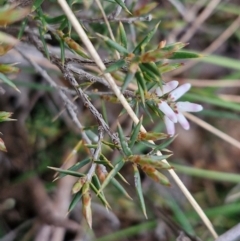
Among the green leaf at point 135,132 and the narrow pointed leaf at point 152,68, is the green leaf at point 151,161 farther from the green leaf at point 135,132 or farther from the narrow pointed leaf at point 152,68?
the narrow pointed leaf at point 152,68

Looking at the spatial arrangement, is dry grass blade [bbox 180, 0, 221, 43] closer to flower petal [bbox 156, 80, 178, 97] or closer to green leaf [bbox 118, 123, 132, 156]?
flower petal [bbox 156, 80, 178, 97]

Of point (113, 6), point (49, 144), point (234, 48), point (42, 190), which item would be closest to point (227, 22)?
point (234, 48)

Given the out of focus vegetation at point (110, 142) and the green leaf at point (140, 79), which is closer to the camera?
the green leaf at point (140, 79)

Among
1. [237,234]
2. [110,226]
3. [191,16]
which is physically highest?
[191,16]

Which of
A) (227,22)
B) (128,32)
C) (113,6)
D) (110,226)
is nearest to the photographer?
(113,6)

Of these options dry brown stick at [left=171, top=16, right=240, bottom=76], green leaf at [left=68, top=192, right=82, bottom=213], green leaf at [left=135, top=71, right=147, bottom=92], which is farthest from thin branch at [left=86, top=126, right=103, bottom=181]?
dry brown stick at [left=171, top=16, right=240, bottom=76]

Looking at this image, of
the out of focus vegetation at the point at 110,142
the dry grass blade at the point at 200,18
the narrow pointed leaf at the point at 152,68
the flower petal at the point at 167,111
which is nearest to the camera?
the narrow pointed leaf at the point at 152,68

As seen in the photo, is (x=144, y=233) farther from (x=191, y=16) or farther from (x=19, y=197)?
(x=191, y=16)

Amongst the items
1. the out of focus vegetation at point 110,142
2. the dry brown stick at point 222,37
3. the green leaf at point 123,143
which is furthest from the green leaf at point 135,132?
the dry brown stick at point 222,37
